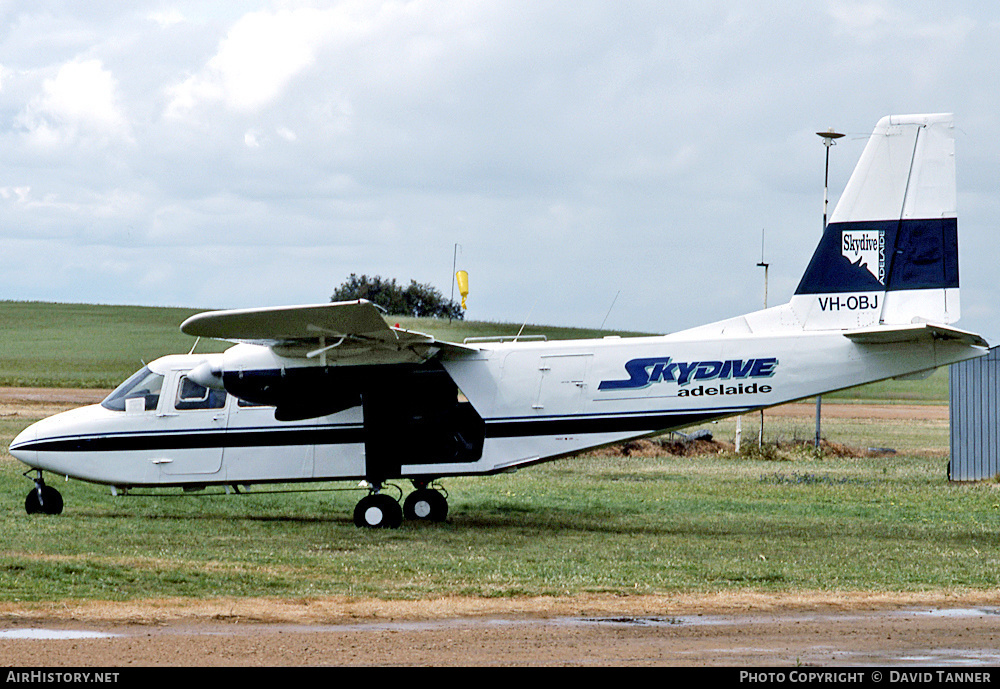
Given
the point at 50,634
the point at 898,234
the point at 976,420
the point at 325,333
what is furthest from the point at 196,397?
the point at 976,420

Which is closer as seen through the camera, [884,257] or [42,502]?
[884,257]

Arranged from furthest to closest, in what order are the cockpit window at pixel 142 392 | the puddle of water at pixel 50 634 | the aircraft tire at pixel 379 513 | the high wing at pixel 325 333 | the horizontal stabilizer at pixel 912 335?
the cockpit window at pixel 142 392
the aircraft tire at pixel 379 513
the horizontal stabilizer at pixel 912 335
the high wing at pixel 325 333
the puddle of water at pixel 50 634

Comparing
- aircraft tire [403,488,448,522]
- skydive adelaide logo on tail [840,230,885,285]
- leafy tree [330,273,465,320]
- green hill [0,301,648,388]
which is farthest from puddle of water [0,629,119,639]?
leafy tree [330,273,465,320]

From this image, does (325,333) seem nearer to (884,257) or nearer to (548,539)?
(548,539)

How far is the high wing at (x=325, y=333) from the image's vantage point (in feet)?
48.6

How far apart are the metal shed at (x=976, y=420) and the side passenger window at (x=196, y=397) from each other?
1596cm


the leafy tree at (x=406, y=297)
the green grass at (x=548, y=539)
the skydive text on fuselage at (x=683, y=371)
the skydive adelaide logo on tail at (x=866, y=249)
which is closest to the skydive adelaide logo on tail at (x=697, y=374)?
the skydive text on fuselage at (x=683, y=371)

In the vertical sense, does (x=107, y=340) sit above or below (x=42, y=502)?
above

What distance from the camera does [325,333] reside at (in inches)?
624

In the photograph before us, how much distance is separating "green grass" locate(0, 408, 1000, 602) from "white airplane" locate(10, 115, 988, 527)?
956 mm

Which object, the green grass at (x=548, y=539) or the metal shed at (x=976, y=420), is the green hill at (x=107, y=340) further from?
the green grass at (x=548, y=539)

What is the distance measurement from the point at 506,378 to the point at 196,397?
4733mm

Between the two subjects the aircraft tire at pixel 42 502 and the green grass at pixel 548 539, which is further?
the aircraft tire at pixel 42 502
